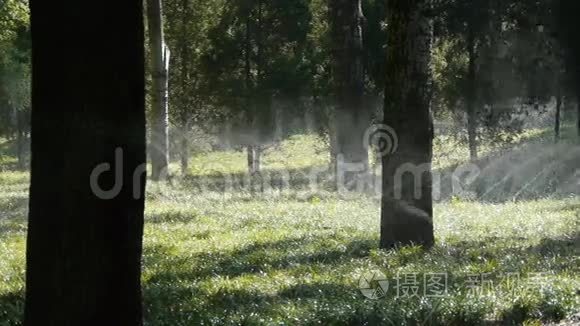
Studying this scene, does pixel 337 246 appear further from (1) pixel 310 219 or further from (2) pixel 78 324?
(2) pixel 78 324

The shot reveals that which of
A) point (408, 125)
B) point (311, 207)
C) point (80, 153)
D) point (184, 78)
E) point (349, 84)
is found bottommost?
point (311, 207)

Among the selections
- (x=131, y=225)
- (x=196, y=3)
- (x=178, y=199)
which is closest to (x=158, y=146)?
(x=178, y=199)

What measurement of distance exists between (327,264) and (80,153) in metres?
5.60

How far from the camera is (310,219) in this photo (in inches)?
625

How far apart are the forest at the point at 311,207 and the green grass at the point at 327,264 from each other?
0.04 m

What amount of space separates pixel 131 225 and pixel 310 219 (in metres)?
10.7

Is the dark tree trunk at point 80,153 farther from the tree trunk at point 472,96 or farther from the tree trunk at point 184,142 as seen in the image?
the tree trunk at point 184,142

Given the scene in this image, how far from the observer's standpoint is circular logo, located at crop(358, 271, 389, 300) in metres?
8.14

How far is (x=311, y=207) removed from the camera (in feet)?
61.7

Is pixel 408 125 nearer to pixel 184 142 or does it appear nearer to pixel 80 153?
pixel 80 153

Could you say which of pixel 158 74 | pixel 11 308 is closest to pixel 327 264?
pixel 11 308

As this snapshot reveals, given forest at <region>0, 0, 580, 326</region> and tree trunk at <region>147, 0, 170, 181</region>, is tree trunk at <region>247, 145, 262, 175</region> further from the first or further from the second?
tree trunk at <region>147, 0, 170, 181</region>

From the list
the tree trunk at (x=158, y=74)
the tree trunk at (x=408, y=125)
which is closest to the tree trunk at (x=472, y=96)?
the tree trunk at (x=158, y=74)

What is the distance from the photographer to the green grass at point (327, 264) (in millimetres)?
7422
